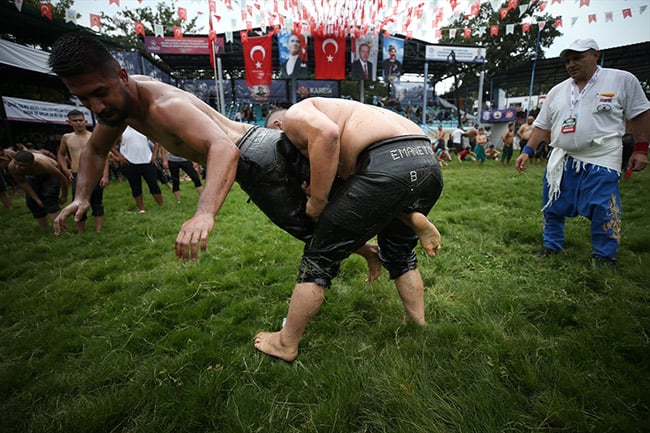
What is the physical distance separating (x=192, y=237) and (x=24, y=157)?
5018 millimetres

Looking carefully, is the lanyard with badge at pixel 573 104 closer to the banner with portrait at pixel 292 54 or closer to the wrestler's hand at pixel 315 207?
the wrestler's hand at pixel 315 207

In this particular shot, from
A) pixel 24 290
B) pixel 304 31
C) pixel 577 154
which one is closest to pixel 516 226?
pixel 577 154

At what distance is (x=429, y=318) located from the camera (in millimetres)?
2098

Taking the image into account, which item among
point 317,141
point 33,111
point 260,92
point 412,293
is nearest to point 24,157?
point 317,141

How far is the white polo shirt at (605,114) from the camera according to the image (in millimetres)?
2629

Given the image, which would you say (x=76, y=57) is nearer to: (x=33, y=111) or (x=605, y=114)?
(x=605, y=114)

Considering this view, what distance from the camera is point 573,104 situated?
2.85 metres

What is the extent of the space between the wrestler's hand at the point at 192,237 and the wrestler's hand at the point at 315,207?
0.58 meters

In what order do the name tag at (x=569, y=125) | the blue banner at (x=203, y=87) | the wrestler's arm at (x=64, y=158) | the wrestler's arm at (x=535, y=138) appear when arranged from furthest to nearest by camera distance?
the blue banner at (x=203, y=87) → the wrestler's arm at (x=64, y=158) → the wrestler's arm at (x=535, y=138) → the name tag at (x=569, y=125)

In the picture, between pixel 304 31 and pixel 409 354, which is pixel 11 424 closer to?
pixel 409 354

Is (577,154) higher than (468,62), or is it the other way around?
(468,62)

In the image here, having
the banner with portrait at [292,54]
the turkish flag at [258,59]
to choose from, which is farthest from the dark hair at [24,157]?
the banner with portrait at [292,54]

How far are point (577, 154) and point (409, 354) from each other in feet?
8.87

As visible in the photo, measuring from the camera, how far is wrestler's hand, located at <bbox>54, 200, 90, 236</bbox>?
179 centimetres
